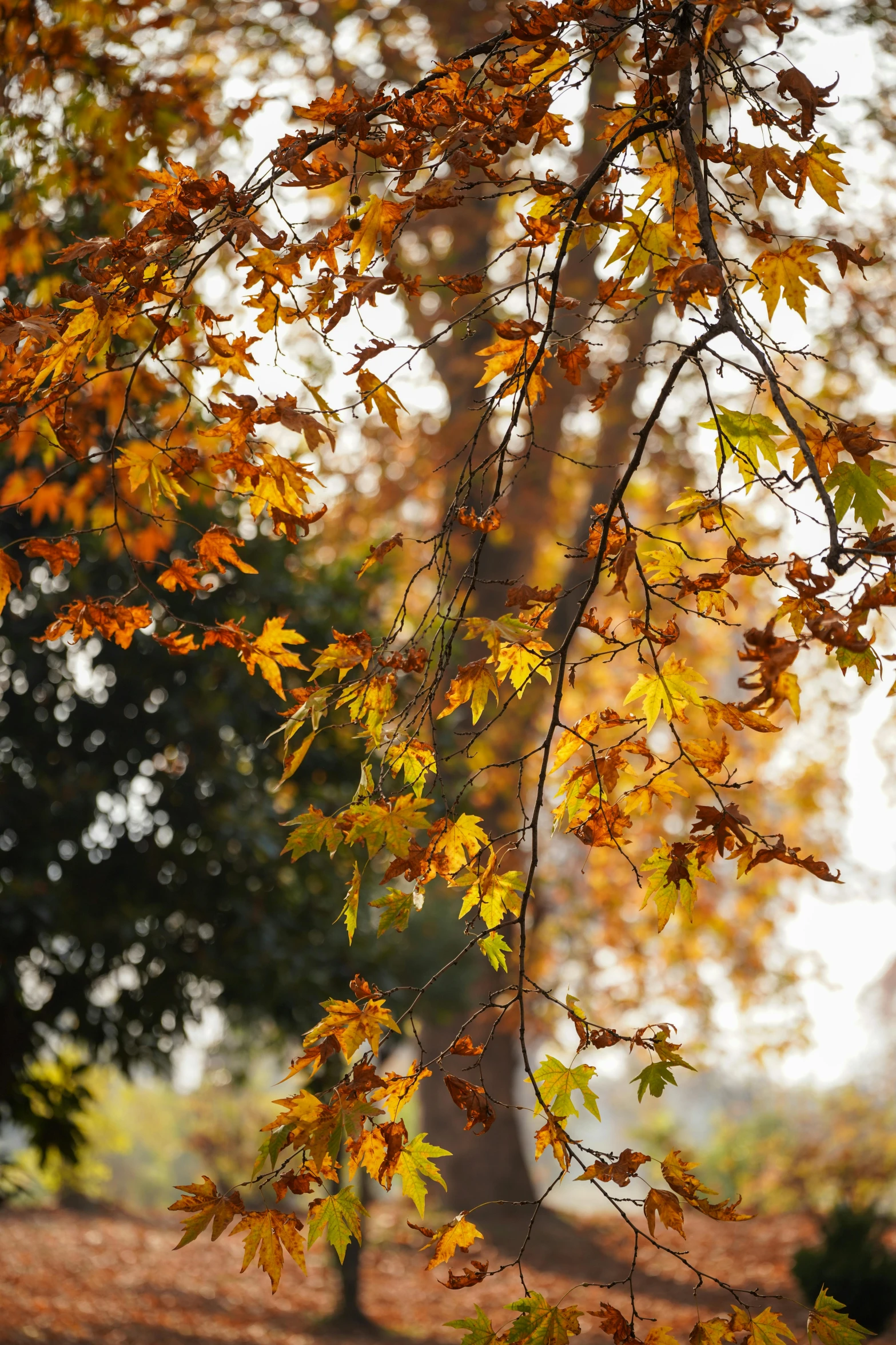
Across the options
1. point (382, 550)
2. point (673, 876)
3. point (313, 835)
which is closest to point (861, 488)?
point (673, 876)

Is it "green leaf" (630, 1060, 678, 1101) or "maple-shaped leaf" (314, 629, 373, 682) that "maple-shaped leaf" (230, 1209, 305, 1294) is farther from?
"maple-shaped leaf" (314, 629, 373, 682)

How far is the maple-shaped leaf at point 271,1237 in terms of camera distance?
64.3 inches

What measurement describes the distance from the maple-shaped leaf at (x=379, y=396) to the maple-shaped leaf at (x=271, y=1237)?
129 centimetres

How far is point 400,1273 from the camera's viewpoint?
8422 millimetres

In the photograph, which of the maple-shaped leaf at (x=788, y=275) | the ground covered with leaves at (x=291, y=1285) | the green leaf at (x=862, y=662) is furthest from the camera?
the ground covered with leaves at (x=291, y=1285)

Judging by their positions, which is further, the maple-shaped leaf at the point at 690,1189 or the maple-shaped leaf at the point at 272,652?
the maple-shaped leaf at the point at 272,652

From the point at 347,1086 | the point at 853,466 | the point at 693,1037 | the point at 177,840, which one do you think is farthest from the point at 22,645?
the point at 693,1037

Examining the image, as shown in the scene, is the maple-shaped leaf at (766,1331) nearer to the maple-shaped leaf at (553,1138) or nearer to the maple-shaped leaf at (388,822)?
the maple-shaped leaf at (553,1138)

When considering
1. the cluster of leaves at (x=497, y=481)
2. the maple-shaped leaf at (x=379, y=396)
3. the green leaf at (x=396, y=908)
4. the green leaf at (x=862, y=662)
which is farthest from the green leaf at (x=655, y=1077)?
the maple-shaped leaf at (x=379, y=396)

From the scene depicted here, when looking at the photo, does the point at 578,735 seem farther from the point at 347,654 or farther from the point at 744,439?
the point at 744,439

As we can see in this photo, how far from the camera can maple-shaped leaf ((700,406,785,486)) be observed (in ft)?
5.89

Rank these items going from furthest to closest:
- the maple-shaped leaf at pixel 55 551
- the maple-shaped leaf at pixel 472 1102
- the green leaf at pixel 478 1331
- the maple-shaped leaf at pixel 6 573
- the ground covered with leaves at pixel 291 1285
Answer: the ground covered with leaves at pixel 291 1285, the maple-shaped leaf at pixel 55 551, the maple-shaped leaf at pixel 6 573, the maple-shaped leaf at pixel 472 1102, the green leaf at pixel 478 1331

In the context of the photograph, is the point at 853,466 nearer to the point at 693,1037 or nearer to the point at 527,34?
the point at 527,34

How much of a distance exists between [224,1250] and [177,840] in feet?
20.0
